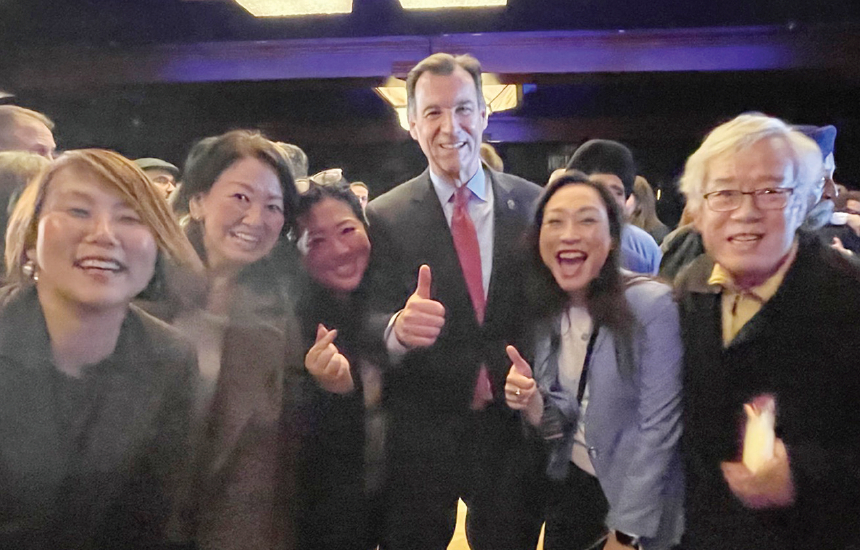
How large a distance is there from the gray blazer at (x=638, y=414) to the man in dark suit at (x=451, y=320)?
0.32ft

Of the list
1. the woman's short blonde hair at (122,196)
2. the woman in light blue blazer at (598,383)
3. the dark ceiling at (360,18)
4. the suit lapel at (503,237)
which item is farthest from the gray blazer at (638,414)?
the woman's short blonde hair at (122,196)

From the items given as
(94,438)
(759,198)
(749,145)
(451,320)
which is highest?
(749,145)

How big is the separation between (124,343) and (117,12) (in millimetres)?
676

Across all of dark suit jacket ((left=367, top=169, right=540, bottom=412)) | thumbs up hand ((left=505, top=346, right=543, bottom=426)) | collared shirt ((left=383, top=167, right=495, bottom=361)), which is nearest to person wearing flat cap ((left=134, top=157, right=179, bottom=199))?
dark suit jacket ((left=367, top=169, right=540, bottom=412))

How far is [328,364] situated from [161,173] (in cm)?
51

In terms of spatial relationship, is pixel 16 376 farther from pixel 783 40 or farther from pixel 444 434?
pixel 783 40

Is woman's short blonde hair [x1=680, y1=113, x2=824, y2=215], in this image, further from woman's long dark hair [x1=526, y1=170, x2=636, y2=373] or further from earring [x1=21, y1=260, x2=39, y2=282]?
earring [x1=21, y1=260, x2=39, y2=282]

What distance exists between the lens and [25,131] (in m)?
1.27

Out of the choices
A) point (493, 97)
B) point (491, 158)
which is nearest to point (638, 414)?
point (491, 158)

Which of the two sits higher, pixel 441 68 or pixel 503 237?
pixel 441 68

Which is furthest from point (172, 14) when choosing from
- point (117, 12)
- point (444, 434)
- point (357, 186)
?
point (444, 434)

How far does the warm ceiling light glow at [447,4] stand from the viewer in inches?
46.3

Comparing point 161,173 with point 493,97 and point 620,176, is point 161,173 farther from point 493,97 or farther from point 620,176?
point 620,176

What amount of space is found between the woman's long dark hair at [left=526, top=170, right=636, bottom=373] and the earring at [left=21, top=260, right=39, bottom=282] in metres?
0.97
